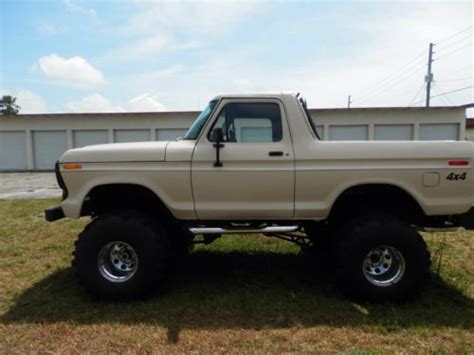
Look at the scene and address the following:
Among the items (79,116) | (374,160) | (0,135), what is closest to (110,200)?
(374,160)

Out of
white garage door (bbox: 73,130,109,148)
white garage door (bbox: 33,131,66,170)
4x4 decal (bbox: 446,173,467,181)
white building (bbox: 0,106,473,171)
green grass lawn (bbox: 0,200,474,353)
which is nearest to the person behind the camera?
green grass lawn (bbox: 0,200,474,353)

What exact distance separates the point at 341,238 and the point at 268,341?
1.34 m

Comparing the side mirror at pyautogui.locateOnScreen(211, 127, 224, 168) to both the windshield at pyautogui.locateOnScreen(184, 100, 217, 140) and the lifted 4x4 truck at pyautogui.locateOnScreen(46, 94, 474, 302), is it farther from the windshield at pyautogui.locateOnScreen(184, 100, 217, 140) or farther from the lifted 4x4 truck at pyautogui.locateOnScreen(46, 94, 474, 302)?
the windshield at pyautogui.locateOnScreen(184, 100, 217, 140)

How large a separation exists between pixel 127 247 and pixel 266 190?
5.39ft

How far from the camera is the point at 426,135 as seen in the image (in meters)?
22.4

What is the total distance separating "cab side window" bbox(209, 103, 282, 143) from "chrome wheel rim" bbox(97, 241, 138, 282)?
1648 millimetres

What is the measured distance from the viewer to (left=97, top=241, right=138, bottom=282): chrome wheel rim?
397 centimetres

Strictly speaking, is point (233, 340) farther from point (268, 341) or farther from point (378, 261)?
point (378, 261)

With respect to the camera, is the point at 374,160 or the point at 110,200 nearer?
the point at 374,160

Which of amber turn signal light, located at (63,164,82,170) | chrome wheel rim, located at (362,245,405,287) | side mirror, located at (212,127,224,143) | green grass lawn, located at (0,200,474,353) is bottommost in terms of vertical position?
green grass lawn, located at (0,200,474,353)

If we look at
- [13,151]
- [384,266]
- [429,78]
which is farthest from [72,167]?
[429,78]

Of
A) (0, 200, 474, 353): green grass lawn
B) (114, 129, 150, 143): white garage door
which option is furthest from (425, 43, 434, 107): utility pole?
(0, 200, 474, 353): green grass lawn

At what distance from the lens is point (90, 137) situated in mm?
23641

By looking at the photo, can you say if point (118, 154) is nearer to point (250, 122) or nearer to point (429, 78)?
point (250, 122)
